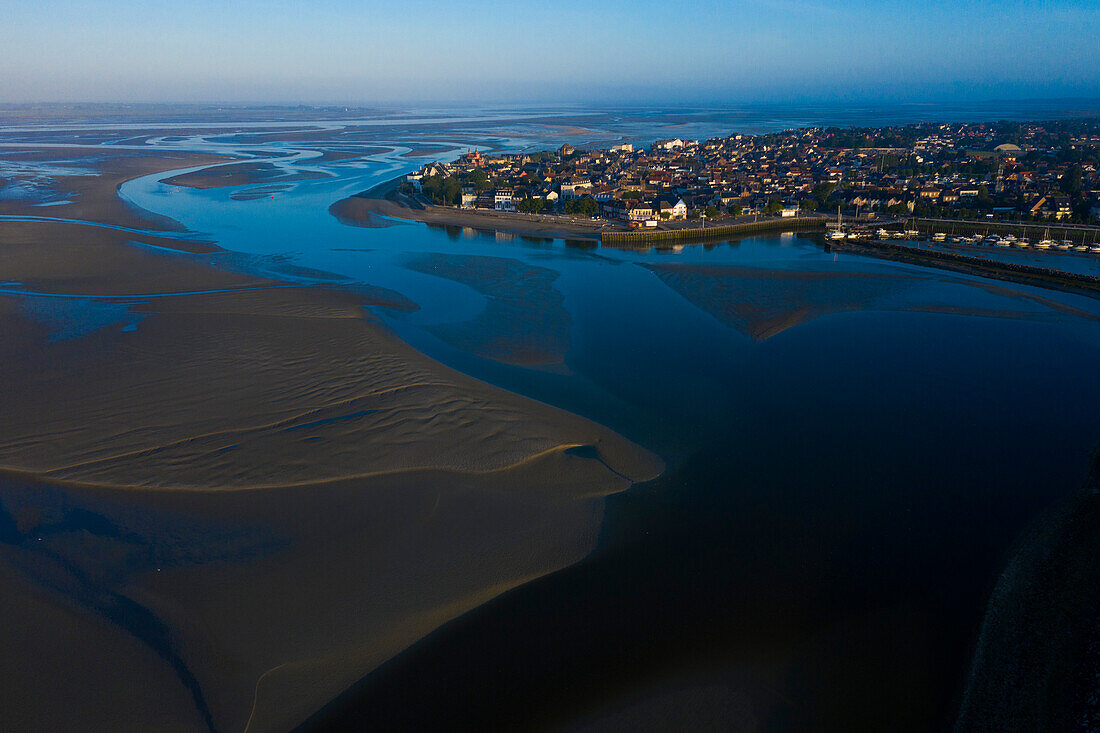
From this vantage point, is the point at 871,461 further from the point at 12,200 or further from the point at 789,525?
the point at 12,200

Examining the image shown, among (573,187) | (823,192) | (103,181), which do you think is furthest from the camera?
(573,187)

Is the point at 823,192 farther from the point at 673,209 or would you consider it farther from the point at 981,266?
the point at 981,266

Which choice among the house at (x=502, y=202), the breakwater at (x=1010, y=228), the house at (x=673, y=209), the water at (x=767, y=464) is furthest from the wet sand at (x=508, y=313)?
the breakwater at (x=1010, y=228)

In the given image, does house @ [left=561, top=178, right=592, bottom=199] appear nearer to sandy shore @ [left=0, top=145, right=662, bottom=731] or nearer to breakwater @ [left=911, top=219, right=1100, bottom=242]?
breakwater @ [left=911, top=219, right=1100, bottom=242]

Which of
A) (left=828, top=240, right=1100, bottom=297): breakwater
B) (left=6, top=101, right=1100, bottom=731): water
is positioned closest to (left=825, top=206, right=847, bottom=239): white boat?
(left=828, top=240, right=1100, bottom=297): breakwater

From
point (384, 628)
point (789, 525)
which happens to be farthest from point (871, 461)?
point (384, 628)

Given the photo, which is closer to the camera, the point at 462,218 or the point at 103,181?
the point at 462,218

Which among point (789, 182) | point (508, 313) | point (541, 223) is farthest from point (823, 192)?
point (508, 313)
